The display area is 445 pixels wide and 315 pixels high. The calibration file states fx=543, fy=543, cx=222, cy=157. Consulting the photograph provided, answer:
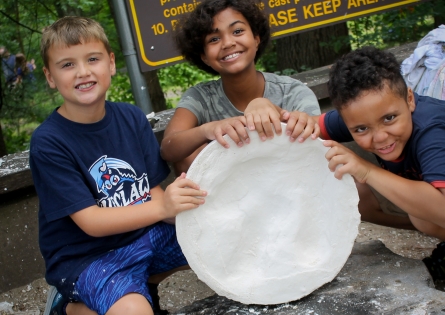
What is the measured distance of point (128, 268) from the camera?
2.22 metres

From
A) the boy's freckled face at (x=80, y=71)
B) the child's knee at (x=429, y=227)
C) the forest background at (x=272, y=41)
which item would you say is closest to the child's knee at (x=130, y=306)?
the boy's freckled face at (x=80, y=71)

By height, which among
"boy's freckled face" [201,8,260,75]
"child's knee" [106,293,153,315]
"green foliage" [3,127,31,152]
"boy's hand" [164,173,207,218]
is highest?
"boy's freckled face" [201,8,260,75]

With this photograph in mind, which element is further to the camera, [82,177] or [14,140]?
[14,140]

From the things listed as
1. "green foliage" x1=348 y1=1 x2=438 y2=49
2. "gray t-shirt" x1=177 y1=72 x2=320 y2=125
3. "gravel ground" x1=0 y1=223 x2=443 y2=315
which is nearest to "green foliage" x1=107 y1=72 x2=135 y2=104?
"green foliage" x1=348 y1=1 x2=438 y2=49

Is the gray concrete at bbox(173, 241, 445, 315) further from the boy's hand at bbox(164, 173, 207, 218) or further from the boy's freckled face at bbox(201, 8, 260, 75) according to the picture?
the boy's freckled face at bbox(201, 8, 260, 75)

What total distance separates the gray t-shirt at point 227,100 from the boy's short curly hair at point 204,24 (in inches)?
8.3

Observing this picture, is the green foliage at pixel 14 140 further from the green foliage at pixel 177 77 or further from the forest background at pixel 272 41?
the green foliage at pixel 177 77

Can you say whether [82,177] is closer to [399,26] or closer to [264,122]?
[264,122]

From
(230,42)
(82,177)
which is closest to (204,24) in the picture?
(230,42)

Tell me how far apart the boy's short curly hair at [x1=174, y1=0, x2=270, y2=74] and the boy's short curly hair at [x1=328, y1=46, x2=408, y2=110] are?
0.66 meters

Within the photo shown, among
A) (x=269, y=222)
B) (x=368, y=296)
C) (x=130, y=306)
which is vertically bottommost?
(x=368, y=296)

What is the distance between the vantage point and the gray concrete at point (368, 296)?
196 cm

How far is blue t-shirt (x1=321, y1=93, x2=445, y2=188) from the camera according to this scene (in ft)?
6.55

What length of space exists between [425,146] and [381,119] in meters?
0.19
